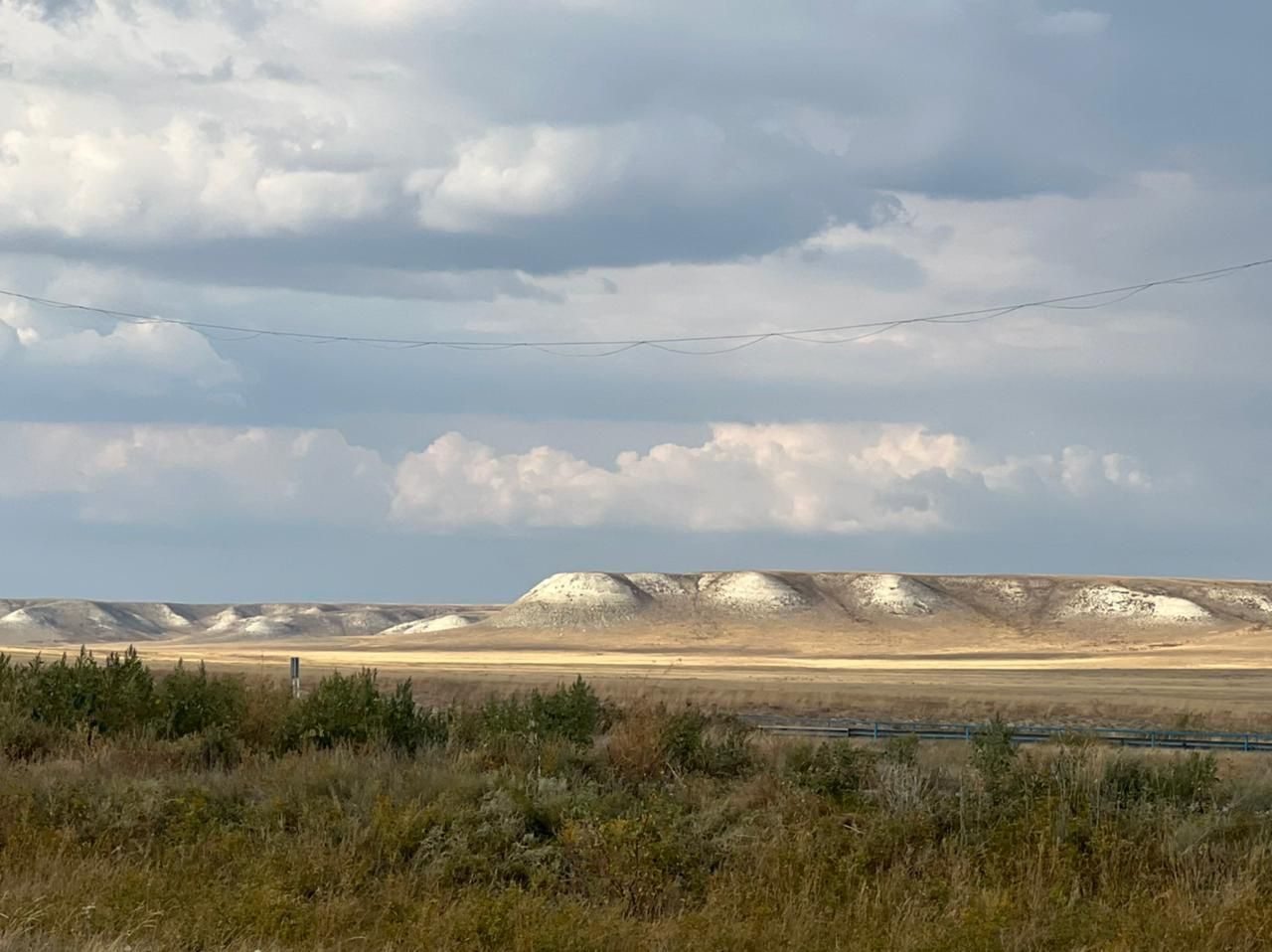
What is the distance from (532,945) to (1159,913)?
4.51 meters

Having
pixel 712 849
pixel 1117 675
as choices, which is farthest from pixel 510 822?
pixel 1117 675

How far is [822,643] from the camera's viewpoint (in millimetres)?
185875

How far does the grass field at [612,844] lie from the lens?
34.7 feet

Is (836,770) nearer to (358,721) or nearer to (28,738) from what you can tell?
(358,721)

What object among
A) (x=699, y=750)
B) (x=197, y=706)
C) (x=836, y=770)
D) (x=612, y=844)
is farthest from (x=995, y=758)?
(x=197, y=706)

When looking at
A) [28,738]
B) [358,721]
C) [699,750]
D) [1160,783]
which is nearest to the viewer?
[1160,783]

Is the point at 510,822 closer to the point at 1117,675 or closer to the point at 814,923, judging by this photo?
the point at 814,923

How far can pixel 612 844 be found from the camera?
12.7m

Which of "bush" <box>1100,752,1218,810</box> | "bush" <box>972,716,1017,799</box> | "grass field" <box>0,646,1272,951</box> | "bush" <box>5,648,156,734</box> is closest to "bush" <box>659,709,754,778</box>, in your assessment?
"grass field" <box>0,646,1272,951</box>

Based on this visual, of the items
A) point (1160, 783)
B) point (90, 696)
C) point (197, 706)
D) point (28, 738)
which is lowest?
point (1160, 783)

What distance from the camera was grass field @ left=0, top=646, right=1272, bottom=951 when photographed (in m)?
10.6

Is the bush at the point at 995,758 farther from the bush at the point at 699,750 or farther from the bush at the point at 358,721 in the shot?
the bush at the point at 358,721

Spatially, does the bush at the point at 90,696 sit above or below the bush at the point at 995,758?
above

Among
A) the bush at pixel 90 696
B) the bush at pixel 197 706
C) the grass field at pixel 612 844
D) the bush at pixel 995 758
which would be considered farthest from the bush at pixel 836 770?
the bush at pixel 90 696
